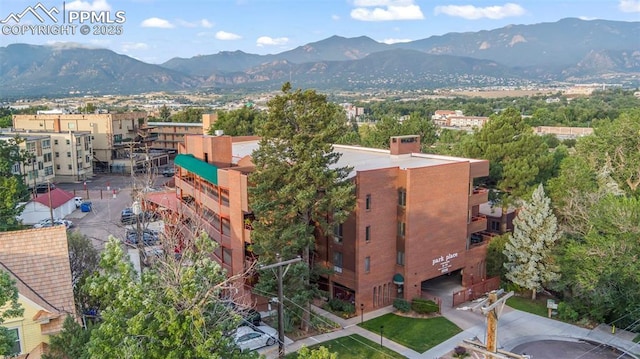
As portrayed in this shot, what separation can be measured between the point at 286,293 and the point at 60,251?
38.6ft

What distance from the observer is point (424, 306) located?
31.2 m

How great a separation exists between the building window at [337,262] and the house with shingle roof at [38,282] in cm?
1691

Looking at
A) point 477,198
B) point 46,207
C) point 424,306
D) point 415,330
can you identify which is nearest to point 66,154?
point 46,207

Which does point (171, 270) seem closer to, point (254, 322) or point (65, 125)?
point (254, 322)

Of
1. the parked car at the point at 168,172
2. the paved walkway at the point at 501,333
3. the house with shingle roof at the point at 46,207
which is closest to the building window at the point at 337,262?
the paved walkway at the point at 501,333

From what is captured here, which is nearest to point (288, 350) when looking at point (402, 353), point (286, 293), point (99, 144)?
point (286, 293)

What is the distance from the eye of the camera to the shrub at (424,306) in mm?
31234

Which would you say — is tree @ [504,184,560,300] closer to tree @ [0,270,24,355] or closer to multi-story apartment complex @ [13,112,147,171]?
tree @ [0,270,24,355]

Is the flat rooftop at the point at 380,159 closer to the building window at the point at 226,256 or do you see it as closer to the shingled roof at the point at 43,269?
the building window at the point at 226,256

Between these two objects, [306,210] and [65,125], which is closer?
[306,210]

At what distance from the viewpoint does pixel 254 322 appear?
28766 millimetres

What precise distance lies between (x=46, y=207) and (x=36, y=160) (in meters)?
21.8

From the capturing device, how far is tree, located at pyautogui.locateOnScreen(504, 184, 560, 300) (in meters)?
33.2

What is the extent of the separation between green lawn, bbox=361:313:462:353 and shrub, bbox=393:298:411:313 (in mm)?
611
